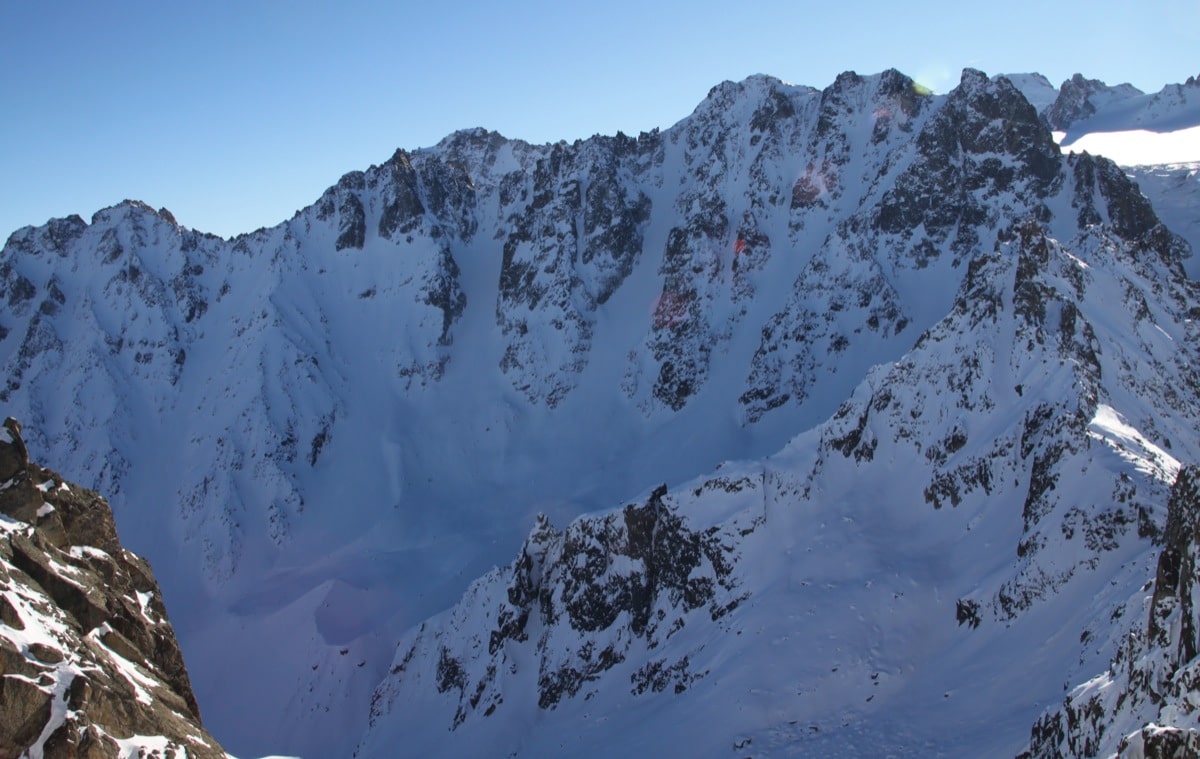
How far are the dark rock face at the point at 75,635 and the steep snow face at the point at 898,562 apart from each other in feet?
77.5

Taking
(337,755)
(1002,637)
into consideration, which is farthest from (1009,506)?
(337,755)

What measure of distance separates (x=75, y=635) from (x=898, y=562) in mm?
34372

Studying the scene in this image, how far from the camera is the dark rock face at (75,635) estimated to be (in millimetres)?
16281

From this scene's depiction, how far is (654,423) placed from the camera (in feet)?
329

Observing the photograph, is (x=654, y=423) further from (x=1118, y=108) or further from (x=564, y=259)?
(x=1118, y=108)

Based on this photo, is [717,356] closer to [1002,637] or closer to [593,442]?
[593,442]

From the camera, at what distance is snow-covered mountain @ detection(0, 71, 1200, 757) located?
3641 cm

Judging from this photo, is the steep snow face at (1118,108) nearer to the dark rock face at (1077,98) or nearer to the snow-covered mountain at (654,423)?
the dark rock face at (1077,98)

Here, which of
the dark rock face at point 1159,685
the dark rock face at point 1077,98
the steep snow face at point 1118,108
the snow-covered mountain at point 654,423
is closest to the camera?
the dark rock face at point 1159,685

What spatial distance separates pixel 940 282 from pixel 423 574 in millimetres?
64040

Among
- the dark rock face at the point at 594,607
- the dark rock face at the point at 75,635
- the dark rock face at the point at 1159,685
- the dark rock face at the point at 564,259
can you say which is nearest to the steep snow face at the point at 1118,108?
the dark rock face at the point at 564,259

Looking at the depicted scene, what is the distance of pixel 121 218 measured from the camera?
135250 mm

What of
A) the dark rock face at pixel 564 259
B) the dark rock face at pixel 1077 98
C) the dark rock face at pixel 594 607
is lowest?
the dark rock face at pixel 594 607

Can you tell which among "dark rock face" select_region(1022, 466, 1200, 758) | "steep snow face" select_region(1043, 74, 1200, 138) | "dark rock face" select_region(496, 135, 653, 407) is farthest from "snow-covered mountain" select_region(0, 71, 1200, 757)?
"steep snow face" select_region(1043, 74, 1200, 138)
